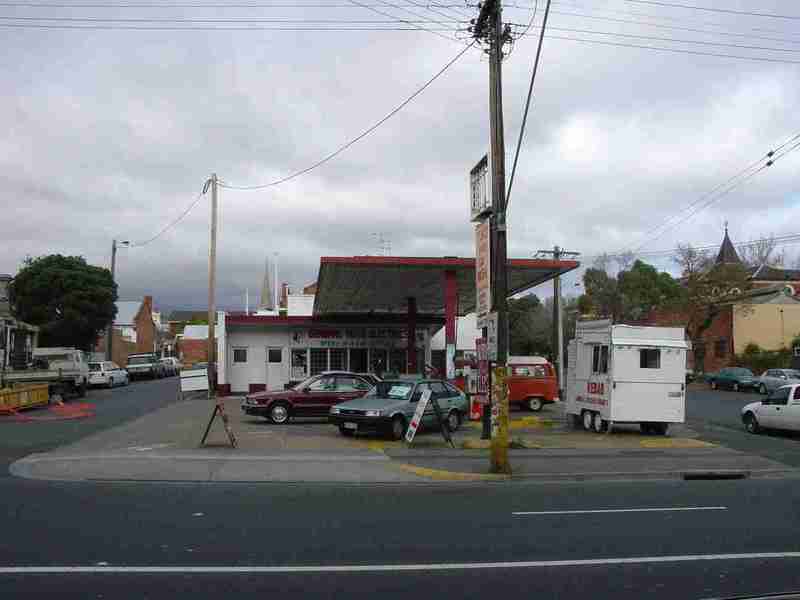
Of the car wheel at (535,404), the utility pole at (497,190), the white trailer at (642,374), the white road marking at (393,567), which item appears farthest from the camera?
the car wheel at (535,404)

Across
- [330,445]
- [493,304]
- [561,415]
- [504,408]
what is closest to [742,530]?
[504,408]

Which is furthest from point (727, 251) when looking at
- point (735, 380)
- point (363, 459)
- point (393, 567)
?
point (393, 567)

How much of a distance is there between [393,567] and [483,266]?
1192cm

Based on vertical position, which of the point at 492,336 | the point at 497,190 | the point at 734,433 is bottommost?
the point at 734,433

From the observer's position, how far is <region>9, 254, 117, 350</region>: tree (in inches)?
1930

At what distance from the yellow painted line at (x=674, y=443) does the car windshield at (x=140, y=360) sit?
161ft

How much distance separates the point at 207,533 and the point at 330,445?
355 inches

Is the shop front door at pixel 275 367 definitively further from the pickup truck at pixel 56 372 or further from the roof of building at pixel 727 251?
the roof of building at pixel 727 251

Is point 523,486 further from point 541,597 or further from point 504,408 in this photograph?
point 541,597

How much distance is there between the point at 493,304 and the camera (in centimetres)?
1678

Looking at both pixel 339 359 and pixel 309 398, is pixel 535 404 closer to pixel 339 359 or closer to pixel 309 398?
pixel 309 398

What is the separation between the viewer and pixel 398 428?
61.2 ft

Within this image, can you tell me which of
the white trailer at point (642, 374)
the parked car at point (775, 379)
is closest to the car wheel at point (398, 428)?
the white trailer at point (642, 374)

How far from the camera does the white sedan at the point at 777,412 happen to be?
2061cm
